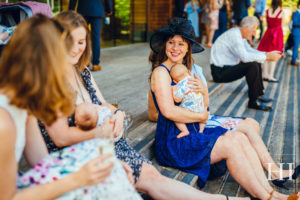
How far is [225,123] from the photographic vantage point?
283 centimetres

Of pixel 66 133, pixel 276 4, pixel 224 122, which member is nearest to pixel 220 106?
pixel 224 122

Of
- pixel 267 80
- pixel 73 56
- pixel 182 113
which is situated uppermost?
pixel 73 56

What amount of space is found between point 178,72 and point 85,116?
97 cm

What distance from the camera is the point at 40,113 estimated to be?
46.8 inches

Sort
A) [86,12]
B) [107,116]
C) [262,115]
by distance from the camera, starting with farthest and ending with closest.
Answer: [86,12]
[262,115]
[107,116]

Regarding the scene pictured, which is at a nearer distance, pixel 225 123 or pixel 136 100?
pixel 225 123

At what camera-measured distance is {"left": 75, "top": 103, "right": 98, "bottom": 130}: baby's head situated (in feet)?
5.76

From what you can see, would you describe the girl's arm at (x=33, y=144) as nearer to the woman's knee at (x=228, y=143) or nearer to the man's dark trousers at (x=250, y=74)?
the woman's knee at (x=228, y=143)

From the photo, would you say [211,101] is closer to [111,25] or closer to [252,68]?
[252,68]

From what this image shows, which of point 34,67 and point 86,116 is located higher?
point 34,67

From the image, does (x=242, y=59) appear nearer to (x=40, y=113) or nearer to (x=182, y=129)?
(x=182, y=129)

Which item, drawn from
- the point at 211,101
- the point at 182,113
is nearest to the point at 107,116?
the point at 182,113

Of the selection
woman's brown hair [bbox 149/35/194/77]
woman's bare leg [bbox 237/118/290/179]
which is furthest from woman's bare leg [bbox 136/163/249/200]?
woman's brown hair [bbox 149/35/194/77]

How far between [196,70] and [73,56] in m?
1.39
